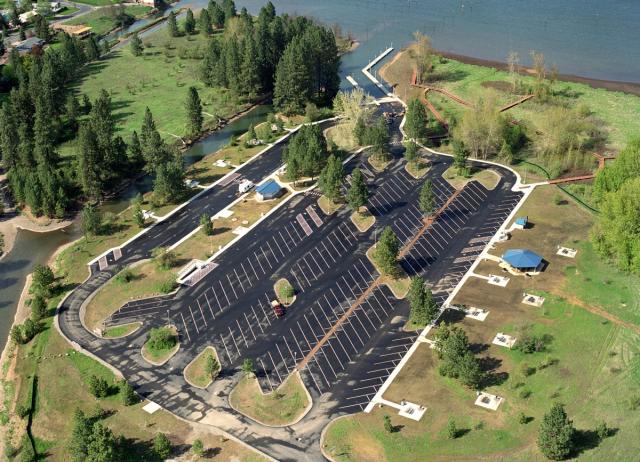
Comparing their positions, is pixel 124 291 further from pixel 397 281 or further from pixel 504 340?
pixel 504 340

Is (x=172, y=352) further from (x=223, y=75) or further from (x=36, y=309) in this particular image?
(x=223, y=75)

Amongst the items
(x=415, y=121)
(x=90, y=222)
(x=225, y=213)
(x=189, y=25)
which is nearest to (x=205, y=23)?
(x=189, y=25)

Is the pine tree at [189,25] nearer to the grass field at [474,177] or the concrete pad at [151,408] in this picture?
the grass field at [474,177]

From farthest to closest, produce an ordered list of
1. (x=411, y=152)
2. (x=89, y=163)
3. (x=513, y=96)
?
1. (x=513, y=96)
2. (x=411, y=152)
3. (x=89, y=163)

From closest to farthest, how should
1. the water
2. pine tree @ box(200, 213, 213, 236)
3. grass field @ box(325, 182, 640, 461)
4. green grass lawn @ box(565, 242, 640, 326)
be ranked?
grass field @ box(325, 182, 640, 461)
green grass lawn @ box(565, 242, 640, 326)
the water
pine tree @ box(200, 213, 213, 236)

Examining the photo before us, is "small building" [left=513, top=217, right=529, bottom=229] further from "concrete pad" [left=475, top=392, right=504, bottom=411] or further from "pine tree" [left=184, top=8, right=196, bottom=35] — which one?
"pine tree" [left=184, top=8, right=196, bottom=35]

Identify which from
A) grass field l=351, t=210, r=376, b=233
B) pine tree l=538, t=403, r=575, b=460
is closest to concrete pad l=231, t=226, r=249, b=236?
grass field l=351, t=210, r=376, b=233

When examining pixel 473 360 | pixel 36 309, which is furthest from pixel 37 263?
pixel 473 360
